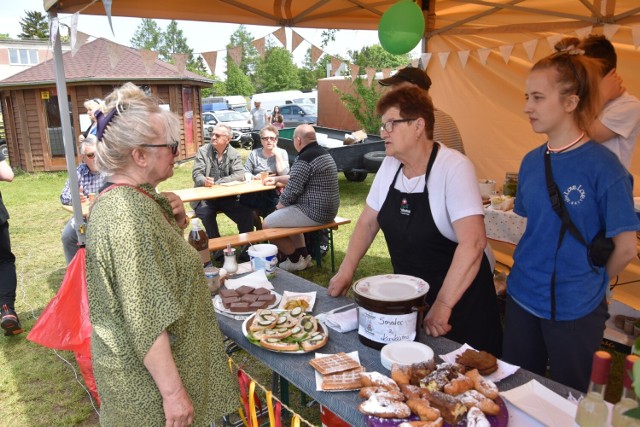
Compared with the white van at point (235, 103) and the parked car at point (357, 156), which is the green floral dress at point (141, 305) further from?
the white van at point (235, 103)

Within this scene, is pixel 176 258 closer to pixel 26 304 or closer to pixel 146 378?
pixel 146 378

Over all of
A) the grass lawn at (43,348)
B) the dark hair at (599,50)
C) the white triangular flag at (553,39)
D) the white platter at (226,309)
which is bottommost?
the grass lawn at (43,348)

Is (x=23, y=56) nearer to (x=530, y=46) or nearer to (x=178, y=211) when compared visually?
(x=530, y=46)

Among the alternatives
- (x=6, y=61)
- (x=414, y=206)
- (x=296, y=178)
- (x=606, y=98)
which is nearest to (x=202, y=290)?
(x=414, y=206)

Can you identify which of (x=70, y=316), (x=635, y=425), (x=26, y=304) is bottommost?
(x=26, y=304)

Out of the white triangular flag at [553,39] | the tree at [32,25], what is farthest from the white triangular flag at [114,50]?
the tree at [32,25]

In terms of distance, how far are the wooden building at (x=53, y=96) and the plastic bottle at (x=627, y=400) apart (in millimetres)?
13603

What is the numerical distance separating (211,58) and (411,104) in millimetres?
3516

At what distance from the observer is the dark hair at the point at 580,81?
180 centimetres

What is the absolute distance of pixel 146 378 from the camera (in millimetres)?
1521

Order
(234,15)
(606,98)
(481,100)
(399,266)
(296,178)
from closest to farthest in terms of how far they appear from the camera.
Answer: (399,266) → (606,98) → (234,15) → (296,178) → (481,100)

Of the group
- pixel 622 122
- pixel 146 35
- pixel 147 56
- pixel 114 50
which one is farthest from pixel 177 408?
pixel 146 35

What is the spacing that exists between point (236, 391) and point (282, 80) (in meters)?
58.2

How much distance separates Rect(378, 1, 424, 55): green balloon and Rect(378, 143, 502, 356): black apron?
7.70 ft
